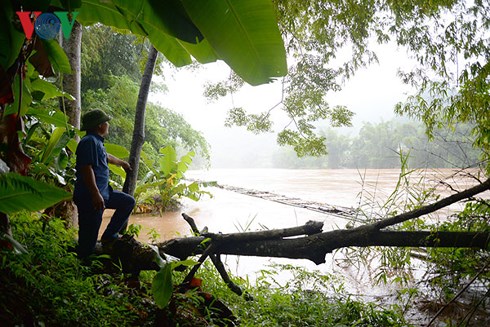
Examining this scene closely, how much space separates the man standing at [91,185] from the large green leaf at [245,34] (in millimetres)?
1203

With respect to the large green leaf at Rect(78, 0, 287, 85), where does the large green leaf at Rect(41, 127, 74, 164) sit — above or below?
below

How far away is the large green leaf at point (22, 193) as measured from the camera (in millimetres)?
1076

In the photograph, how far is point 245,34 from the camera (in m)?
1.31

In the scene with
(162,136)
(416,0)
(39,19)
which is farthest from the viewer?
(162,136)

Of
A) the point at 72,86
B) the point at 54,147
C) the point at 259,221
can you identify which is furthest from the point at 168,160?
the point at 54,147

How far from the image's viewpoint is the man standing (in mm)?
2039

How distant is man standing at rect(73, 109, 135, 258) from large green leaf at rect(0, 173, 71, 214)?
94 cm

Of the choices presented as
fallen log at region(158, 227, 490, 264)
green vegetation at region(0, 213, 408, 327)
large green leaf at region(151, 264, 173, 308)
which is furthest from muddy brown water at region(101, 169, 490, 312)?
large green leaf at region(151, 264, 173, 308)

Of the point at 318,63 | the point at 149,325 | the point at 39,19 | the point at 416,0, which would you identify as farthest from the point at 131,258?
the point at 318,63

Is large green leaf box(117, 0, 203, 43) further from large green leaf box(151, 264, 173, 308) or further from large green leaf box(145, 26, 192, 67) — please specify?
large green leaf box(151, 264, 173, 308)

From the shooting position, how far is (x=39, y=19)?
1005 millimetres

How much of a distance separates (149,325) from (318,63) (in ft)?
18.5

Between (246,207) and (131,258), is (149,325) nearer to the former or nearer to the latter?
(131,258)

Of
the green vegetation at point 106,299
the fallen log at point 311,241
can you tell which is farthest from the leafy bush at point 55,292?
the fallen log at point 311,241
